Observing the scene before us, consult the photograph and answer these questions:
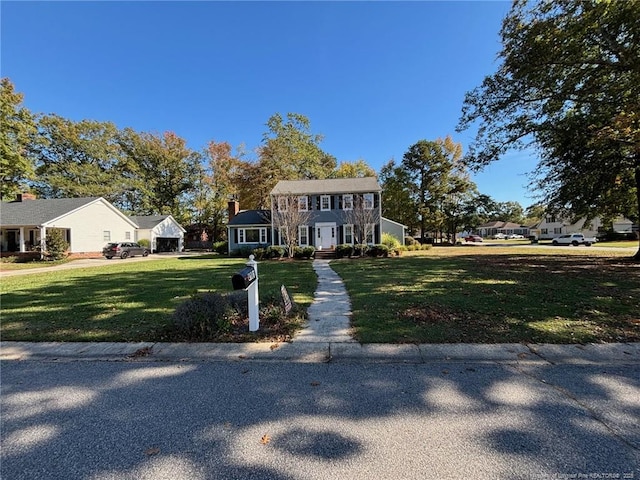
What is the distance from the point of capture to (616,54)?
894 cm

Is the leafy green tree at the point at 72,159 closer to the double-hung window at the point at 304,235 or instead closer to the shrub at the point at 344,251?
the double-hung window at the point at 304,235

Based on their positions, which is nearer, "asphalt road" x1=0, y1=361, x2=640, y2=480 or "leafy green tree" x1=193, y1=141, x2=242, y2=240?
"asphalt road" x1=0, y1=361, x2=640, y2=480

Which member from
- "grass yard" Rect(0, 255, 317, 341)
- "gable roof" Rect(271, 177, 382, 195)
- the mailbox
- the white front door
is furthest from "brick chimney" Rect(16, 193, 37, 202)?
the mailbox

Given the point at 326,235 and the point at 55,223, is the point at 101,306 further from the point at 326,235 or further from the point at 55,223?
the point at 55,223

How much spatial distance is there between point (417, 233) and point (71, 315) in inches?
2094

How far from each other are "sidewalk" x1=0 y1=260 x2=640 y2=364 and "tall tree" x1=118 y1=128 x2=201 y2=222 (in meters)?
38.7

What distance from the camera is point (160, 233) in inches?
1344

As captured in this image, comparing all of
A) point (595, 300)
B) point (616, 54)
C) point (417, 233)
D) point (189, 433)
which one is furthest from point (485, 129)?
point (417, 233)

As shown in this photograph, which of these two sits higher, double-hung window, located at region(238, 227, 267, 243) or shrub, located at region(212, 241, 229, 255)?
double-hung window, located at region(238, 227, 267, 243)

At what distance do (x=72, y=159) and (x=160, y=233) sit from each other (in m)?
14.3

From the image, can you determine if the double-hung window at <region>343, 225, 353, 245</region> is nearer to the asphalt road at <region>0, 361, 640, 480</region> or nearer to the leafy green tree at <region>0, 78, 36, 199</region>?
the asphalt road at <region>0, 361, 640, 480</region>

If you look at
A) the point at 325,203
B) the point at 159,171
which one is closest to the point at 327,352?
the point at 325,203

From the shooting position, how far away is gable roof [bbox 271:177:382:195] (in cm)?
2395

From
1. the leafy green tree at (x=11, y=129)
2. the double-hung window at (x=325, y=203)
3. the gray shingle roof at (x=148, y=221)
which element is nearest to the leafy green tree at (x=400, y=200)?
the double-hung window at (x=325, y=203)
